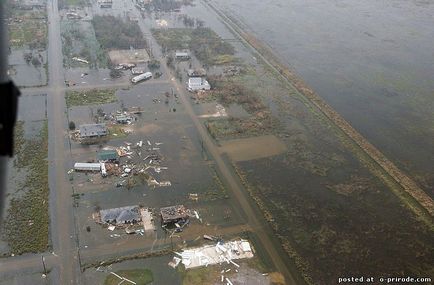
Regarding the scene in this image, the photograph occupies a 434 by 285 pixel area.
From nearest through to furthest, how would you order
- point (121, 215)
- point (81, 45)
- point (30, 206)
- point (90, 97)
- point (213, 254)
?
point (213, 254) < point (121, 215) < point (30, 206) < point (90, 97) < point (81, 45)

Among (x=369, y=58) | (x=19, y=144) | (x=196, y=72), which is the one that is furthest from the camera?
(x=369, y=58)

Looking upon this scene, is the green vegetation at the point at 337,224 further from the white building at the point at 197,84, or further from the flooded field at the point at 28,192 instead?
the flooded field at the point at 28,192

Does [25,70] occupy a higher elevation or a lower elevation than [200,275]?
higher

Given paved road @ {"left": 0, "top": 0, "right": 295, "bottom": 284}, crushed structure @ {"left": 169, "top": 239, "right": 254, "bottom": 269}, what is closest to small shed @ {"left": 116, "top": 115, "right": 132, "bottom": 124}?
paved road @ {"left": 0, "top": 0, "right": 295, "bottom": 284}

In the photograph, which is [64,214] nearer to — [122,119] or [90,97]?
[122,119]

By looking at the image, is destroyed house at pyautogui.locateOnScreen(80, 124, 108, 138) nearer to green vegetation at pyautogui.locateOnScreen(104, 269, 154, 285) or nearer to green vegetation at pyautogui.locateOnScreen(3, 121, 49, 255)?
green vegetation at pyautogui.locateOnScreen(3, 121, 49, 255)

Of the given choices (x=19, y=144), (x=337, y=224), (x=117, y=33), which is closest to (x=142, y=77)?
(x=117, y=33)

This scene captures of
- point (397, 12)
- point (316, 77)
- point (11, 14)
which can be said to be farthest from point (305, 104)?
point (11, 14)
